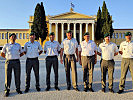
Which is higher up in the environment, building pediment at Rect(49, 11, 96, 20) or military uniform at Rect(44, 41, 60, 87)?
building pediment at Rect(49, 11, 96, 20)

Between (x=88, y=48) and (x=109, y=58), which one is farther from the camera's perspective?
(x=88, y=48)

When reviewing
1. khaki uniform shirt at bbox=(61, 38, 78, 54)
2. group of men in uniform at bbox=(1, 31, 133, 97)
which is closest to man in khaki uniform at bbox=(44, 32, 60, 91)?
group of men in uniform at bbox=(1, 31, 133, 97)

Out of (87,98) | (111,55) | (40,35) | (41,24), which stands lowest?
(87,98)

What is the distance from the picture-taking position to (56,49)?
13.3 ft

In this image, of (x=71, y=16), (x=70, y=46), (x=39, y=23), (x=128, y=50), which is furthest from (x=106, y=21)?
(x=70, y=46)

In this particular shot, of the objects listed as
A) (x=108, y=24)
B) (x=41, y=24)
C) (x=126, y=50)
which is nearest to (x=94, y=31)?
(x=108, y=24)

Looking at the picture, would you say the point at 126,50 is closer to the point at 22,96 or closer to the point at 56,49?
the point at 56,49

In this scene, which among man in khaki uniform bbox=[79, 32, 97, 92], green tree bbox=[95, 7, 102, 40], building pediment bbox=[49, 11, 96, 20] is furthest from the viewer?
building pediment bbox=[49, 11, 96, 20]

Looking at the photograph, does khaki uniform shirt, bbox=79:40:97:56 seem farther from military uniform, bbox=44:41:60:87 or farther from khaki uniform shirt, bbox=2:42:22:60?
khaki uniform shirt, bbox=2:42:22:60

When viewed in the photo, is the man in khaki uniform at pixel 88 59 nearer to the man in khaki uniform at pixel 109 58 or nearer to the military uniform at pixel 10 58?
the man in khaki uniform at pixel 109 58

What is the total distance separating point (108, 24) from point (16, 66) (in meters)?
30.7

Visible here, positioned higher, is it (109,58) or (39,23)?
(39,23)

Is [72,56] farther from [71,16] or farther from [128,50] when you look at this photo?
[71,16]

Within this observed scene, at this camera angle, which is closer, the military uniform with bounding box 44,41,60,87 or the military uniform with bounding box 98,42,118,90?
the military uniform with bounding box 98,42,118,90
